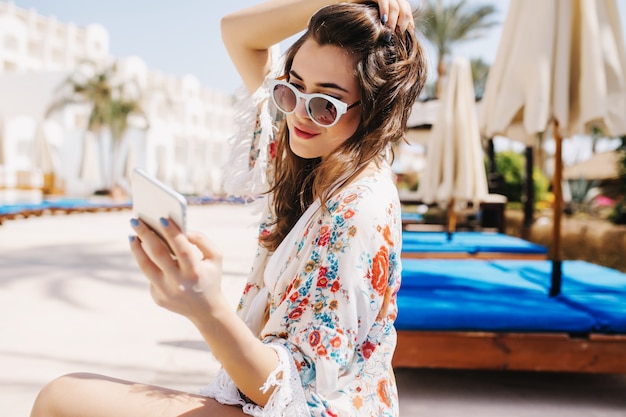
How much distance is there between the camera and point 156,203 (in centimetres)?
72

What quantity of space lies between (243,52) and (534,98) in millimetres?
2812

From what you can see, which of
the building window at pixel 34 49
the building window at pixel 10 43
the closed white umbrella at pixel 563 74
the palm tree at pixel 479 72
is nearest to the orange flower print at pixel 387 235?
the closed white umbrella at pixel 563 74

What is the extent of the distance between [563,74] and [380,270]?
331cm

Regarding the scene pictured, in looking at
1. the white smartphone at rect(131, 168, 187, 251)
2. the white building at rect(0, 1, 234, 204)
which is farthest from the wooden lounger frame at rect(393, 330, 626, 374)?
the white building at rect(0, 1, 234, 204)

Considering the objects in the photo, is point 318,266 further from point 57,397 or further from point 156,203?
point 57,397

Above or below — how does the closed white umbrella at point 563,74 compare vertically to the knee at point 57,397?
above

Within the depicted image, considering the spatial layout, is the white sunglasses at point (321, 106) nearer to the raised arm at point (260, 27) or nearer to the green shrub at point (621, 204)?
the raised arm at point (260, 27)

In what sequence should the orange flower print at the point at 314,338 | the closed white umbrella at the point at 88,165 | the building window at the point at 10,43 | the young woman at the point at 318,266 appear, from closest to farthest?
the young woman at the point at 318,266
the orange flower print at the point at 314,338
the closed white umbrella at the point at 88,165
the building window at the point at 10,43

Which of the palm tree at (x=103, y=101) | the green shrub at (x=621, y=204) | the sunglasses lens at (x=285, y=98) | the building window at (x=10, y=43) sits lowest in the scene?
the green shrub at (x=621, y=204)

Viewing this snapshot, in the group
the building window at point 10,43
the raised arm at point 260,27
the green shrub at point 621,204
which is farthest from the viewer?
the building window at point 10,43

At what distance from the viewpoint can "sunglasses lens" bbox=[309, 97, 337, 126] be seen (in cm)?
114

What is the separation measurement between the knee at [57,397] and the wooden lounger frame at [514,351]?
2.05 metres

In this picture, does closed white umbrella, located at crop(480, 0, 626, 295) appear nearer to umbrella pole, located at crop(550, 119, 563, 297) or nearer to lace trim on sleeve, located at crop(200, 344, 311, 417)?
umbrella pole, located at crop(550, 119, 563, 297)

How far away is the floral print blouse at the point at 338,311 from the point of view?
36.1 inches
